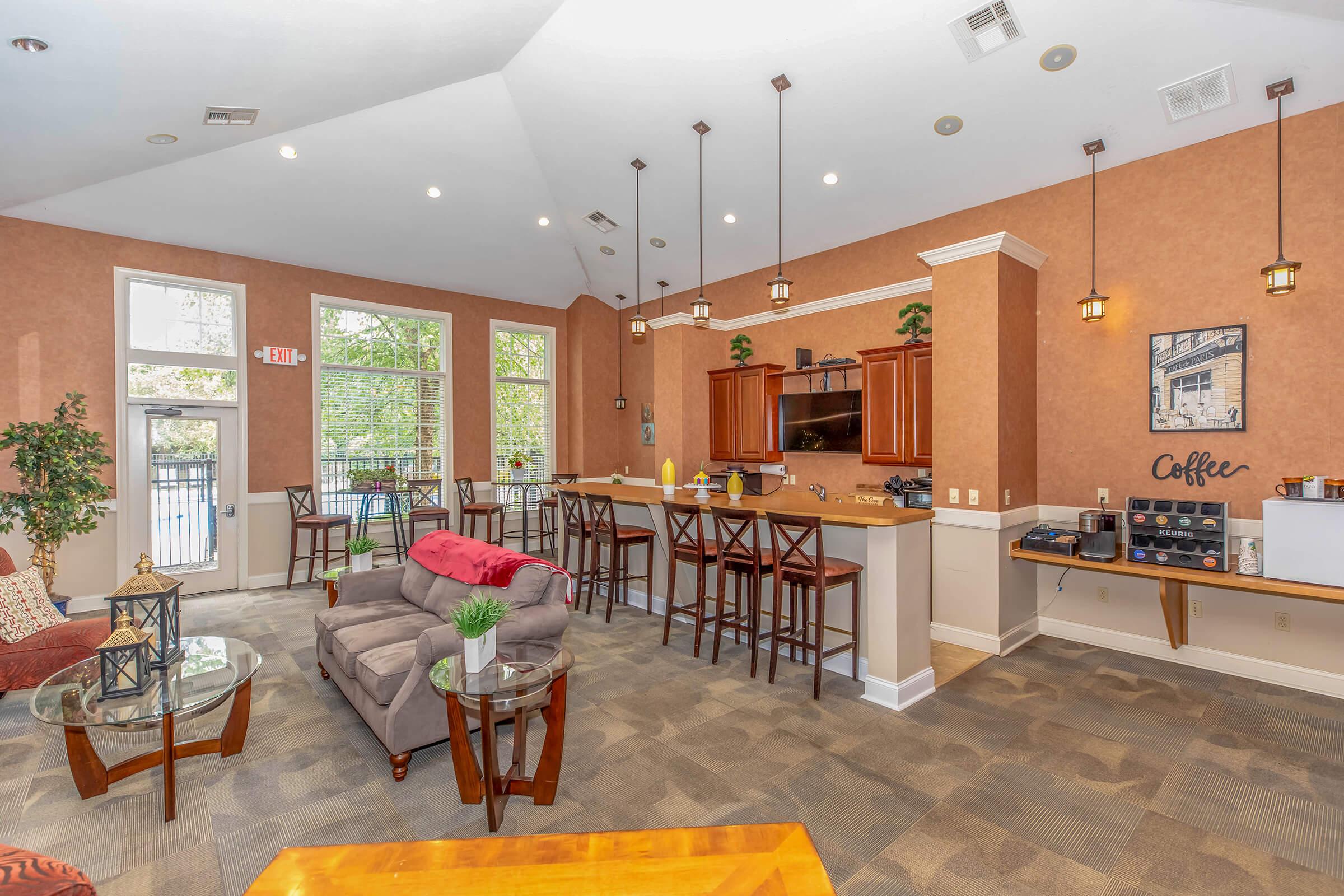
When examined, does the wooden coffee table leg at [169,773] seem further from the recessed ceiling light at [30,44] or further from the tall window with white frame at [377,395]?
the tall window with white frame at [377,395]

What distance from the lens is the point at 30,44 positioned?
108 inches

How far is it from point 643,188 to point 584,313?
286 centimetres

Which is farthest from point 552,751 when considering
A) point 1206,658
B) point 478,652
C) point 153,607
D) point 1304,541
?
point 1206,658

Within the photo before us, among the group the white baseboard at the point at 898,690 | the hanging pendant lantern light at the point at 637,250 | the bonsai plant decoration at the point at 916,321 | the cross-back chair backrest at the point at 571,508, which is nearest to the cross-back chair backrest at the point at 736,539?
the white baseboard at the point at 898,690

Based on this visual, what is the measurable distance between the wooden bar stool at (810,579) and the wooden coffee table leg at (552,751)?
1.56 metres

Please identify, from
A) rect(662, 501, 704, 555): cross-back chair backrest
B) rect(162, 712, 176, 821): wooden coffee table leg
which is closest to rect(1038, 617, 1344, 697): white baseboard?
rect(662, 501, 704, 555): cross-back chair backrest

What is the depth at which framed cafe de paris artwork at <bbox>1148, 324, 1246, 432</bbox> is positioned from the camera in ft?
12.6

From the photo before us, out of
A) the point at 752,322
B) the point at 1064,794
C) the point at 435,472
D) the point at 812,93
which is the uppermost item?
the point at 812,93

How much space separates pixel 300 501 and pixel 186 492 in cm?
96

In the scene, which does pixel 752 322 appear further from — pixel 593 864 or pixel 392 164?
pixel 593 864

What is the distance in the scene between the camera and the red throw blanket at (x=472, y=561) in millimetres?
3226

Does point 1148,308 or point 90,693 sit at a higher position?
point 1148,308

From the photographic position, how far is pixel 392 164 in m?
5.47

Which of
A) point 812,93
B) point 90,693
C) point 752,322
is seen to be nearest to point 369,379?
point 752,322
